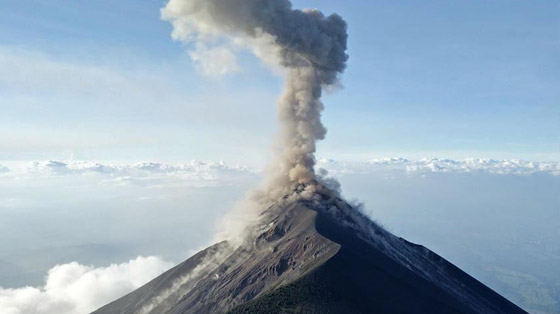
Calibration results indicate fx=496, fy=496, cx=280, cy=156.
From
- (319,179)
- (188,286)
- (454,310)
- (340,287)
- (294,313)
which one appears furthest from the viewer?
(319,179)

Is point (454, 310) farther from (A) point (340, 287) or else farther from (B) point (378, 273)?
(A) point (340, 287)

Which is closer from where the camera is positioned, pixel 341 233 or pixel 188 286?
pixel 341 233

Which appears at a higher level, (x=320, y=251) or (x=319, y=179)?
(x=319, y=179)

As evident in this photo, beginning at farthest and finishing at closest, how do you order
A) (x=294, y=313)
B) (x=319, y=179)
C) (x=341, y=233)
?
1. (x=319, y=179)
2. (x=341, y=233)
3. (x=294, y=313)

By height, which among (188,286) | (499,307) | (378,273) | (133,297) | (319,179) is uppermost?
(319,179)

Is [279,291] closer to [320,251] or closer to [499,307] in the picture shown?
[320,251]

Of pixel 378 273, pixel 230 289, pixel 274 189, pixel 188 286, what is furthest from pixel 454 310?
pixel 274 189

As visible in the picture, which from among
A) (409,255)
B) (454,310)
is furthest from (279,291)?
(409,255)
